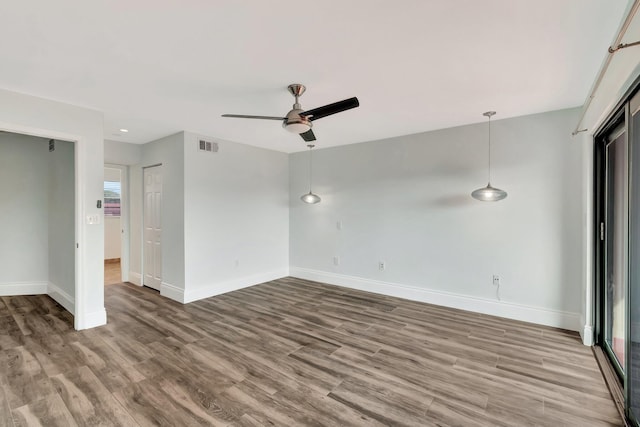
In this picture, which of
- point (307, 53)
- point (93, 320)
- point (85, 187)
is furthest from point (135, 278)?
point (307, 53)

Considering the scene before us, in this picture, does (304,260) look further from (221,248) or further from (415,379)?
(415,379)

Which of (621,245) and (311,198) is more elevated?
(311,198)

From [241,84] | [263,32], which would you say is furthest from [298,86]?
[263,32]

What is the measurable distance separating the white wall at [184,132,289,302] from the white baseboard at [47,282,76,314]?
Answer: 4.69 ft

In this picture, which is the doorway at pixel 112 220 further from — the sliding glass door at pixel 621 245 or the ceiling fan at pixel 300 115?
the sliding glass door at pixel 621 245

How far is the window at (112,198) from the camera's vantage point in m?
7.82

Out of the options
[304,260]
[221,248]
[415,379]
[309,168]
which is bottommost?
[415,379]

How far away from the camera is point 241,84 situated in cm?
277

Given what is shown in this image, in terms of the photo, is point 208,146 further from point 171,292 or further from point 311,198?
point 171,292

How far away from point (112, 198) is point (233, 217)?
4975mm

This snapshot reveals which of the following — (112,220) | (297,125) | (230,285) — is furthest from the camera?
(112,220)

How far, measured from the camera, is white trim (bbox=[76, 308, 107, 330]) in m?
3.46

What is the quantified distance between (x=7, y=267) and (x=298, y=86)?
226 inches

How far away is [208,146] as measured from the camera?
472cm
